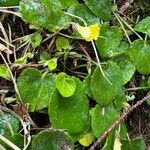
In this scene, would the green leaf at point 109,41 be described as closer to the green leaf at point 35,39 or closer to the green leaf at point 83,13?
the green leaf at point 83,13

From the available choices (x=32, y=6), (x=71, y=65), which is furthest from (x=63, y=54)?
(x=32, y=6)

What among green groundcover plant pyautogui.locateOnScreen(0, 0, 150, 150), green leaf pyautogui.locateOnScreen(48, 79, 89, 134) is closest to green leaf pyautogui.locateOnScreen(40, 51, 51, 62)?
green groundcover plant pyautogui.locateOnScreen(0, 0, 150, 150)

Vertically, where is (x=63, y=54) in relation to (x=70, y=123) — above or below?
above

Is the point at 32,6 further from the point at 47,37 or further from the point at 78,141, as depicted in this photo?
the point at 78,141

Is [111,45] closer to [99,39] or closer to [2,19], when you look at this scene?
[99,39]

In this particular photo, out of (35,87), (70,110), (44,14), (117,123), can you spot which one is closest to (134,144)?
(117,123)

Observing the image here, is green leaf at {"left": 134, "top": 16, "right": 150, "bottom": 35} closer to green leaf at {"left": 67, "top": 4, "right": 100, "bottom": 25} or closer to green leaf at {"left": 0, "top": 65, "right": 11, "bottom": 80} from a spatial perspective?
green leaf at {"left": 67, "top": 4, "right": 100, "bottom": 25}

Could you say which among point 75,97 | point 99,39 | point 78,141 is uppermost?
point 99,39
